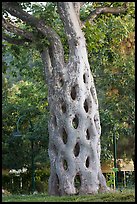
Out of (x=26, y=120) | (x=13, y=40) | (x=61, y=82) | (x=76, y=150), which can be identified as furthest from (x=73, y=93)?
(x=26, y=120)

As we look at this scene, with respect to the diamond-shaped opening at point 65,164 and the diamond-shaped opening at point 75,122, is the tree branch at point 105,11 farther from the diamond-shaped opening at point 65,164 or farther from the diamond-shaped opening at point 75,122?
the diamond-shaped opening at point 65,164

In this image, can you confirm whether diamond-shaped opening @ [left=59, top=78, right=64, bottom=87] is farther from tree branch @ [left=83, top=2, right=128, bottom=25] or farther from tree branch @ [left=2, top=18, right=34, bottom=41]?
tree branch @ [left=83, top=2, right=128, bottom=25]

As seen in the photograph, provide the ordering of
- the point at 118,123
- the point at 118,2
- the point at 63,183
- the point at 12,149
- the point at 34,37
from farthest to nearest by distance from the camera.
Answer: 1. the point at 12,149
2. the point at 118,123
3. the point at 118,2
4. the point at 34,37
5. the point at 63,183

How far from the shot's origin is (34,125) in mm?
16109

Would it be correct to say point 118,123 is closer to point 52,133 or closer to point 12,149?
point 12,149

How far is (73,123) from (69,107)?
80 cm

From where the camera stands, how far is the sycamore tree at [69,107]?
10133 mm

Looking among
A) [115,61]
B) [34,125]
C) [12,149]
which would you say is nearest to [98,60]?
[115,61]

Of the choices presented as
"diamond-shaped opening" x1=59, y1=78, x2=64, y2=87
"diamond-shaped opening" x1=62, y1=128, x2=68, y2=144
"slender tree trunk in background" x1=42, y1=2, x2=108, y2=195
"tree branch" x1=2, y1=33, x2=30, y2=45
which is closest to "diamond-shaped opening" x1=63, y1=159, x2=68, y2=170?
"slender tree trunk in background" x1=42, y1=2, x2=108, y2=195

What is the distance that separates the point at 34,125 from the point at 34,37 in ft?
18.3

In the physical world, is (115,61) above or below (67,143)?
above

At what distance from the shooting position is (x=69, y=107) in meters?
10.3

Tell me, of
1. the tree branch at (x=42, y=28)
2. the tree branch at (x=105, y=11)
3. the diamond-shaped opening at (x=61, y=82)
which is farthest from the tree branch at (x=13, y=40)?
the tree branch at (x=105, y=11)

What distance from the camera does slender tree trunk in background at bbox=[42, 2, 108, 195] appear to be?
10.1m
